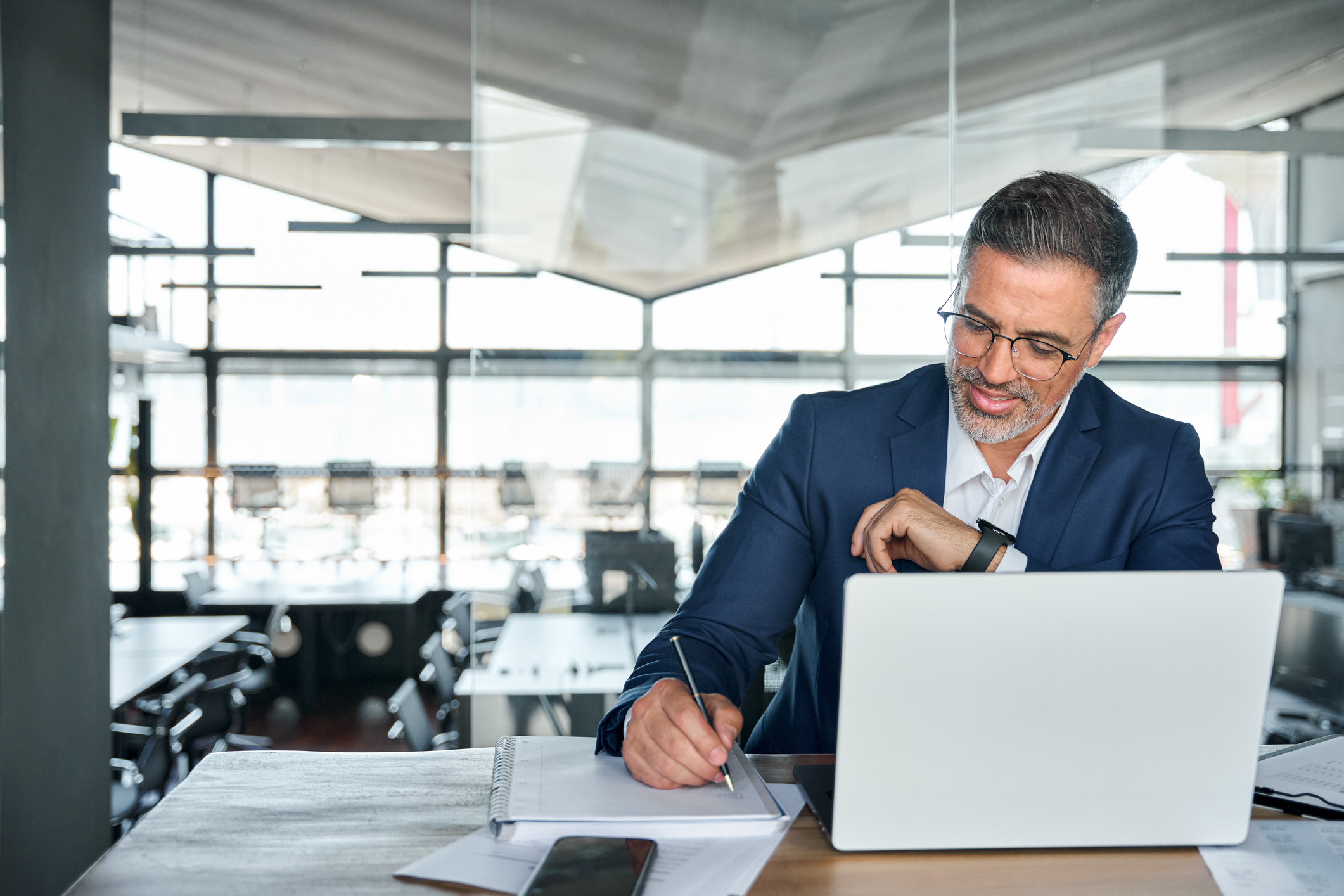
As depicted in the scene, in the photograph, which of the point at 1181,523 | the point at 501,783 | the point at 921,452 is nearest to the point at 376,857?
the point at 501,783

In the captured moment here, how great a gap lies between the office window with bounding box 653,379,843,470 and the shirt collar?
194cm

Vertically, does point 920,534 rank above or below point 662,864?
above

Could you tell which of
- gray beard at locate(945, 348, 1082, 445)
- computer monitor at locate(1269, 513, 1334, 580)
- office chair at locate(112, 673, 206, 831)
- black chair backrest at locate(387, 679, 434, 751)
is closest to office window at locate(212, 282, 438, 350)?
office chair at locate(112, 673, 206, 831)

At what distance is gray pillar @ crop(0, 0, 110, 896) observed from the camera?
250 cm

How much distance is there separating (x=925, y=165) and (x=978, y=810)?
298 centimetres

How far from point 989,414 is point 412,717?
288 cm

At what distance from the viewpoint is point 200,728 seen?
4355mm

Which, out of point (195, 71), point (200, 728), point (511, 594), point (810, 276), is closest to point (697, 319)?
point (810, 276)

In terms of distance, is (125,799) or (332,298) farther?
(332,298)

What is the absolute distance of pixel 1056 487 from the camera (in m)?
1.45

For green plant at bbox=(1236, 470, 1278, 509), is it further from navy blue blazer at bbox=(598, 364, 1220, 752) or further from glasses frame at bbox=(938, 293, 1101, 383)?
glasses frame at bbox=(938, 293, 1101, 383)

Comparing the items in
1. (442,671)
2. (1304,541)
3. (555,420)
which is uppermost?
(555,420)

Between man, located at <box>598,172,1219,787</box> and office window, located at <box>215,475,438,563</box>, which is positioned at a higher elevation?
man, located at <box>598,172,1219,787</box>

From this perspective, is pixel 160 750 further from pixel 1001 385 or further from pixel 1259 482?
pixel 1259 482
